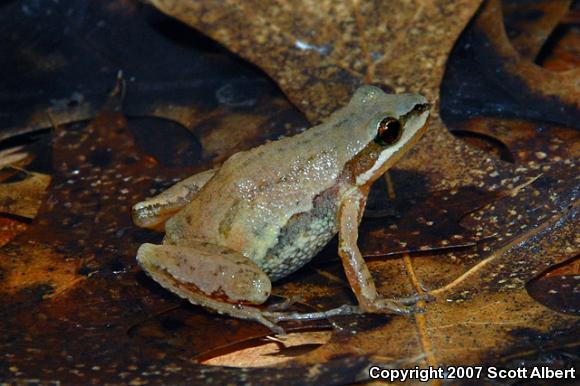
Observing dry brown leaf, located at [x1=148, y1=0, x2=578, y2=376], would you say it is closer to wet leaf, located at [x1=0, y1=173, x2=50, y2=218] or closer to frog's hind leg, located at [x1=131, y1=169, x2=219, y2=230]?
frog's hind leg, located at [x1=131, y1=169, x2=219, y2=230]

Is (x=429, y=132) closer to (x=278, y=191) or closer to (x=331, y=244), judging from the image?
(x=331, y=244)

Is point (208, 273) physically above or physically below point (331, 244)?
below

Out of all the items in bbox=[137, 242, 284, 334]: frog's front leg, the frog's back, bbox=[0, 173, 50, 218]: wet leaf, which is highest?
bbox=[0, 173, 50, 218]: wet leaf

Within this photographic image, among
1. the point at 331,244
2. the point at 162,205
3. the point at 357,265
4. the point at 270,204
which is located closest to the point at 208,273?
the point at 270,204

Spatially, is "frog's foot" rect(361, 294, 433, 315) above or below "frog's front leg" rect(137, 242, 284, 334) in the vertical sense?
below

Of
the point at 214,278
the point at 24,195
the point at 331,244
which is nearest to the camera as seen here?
the point at 214,278

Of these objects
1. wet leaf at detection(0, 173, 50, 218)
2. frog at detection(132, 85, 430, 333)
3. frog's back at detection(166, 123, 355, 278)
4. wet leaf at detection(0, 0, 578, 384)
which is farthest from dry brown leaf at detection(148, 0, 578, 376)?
wet leaf at detection(0, 173, 50, 218)

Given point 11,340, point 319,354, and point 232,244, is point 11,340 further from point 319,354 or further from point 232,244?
point 319,354
